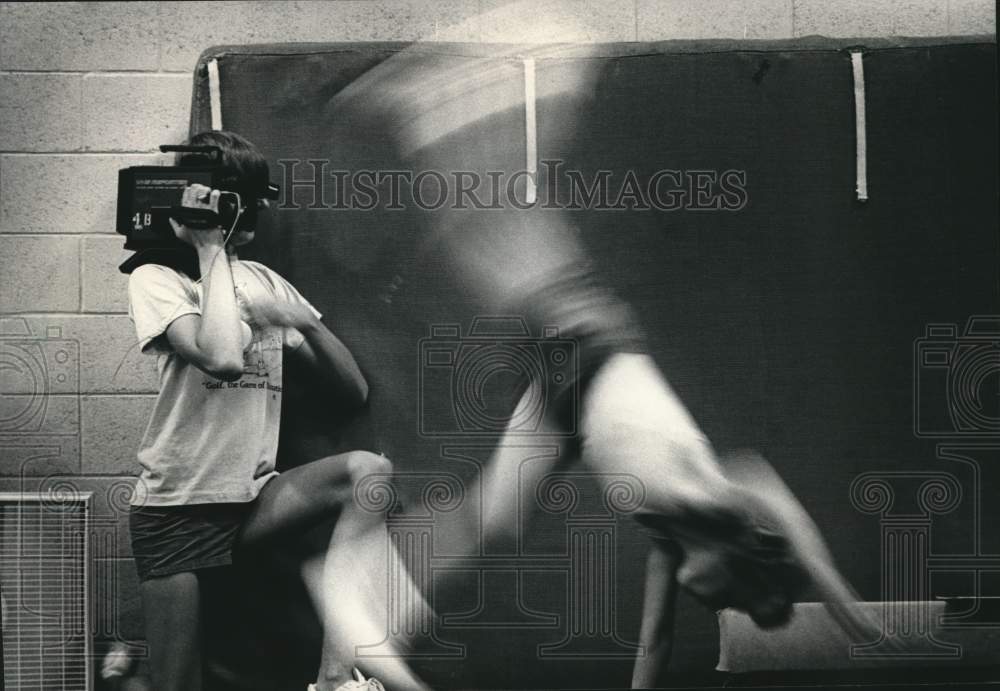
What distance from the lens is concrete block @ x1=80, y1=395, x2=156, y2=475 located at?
3.04m

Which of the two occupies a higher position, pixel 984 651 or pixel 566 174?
pixel 566 174

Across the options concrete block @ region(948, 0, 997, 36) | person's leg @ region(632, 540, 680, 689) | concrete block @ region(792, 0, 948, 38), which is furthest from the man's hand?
concrete block @ region(948, 0, 997, 36)

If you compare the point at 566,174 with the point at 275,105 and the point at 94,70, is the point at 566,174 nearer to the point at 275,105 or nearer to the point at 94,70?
the point at 275,105

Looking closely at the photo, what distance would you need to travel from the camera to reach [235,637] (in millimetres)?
3023

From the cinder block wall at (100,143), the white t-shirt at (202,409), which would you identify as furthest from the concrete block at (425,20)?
the white t-shirt at (202,409)

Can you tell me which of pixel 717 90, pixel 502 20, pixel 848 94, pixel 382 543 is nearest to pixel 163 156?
pixel 502 20

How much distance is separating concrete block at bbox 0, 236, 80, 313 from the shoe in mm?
1232

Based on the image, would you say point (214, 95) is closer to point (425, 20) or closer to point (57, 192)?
point (57, 192)

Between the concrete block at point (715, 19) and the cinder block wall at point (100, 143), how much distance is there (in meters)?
0.05

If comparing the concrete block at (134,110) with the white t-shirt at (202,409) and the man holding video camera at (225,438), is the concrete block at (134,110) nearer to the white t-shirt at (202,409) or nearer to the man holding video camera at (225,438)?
the man holding video camera at (225,438)

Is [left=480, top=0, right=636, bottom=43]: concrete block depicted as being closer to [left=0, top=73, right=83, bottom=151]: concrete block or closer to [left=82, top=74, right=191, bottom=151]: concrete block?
[left=82, top=74, right=191, bottom=151]: concrete block

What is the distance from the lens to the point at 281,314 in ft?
9.90

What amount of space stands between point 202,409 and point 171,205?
53 cm

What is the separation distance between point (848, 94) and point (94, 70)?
6.69 feet
